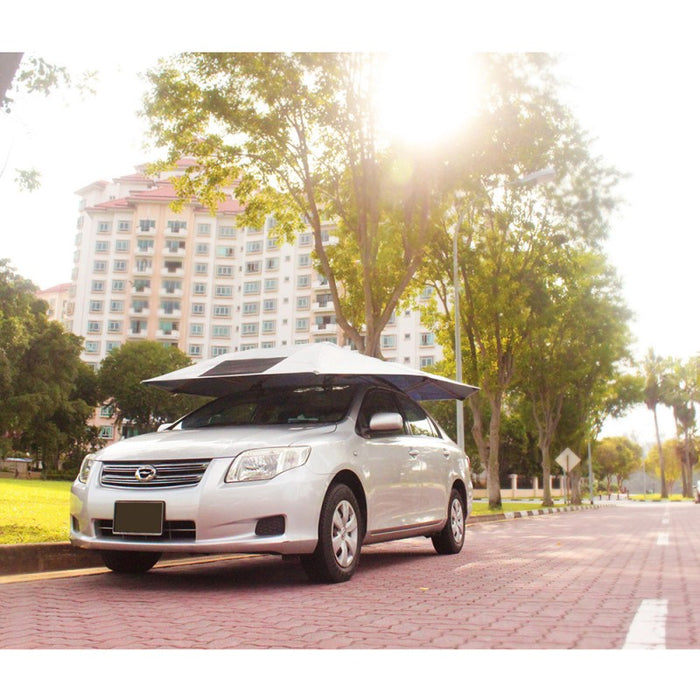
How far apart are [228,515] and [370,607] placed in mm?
1273

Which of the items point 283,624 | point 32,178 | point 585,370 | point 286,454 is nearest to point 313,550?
point 286,454

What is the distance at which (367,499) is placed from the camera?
7.37 m

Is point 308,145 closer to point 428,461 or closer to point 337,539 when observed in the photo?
point 428,461

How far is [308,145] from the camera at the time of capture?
18.8m

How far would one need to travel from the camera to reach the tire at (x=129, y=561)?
7297mm

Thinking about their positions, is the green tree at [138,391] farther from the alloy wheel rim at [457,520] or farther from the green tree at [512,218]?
the alloy wheel rim at [457,520]

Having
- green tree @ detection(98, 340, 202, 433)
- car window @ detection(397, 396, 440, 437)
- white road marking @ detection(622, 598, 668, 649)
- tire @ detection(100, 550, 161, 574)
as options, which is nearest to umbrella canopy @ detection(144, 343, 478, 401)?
car window @ detection(397, 396, 440, 437)

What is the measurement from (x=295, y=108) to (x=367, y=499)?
11.8 metres

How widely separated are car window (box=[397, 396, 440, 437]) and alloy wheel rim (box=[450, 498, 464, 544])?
84 centimetres

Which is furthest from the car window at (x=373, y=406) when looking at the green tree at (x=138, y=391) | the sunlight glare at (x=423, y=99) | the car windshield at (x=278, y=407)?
the green tree at (x=138, y=391)

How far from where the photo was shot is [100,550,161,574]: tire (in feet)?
23.9

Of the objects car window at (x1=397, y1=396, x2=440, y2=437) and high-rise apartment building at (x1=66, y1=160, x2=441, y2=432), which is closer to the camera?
car window at (x1=397, y1=396, x2=440, y2=437)

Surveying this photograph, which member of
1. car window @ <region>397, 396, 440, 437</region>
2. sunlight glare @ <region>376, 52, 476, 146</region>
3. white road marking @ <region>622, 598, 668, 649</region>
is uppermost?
sunlight glare @ <region>376, 52, 476, 146</region>

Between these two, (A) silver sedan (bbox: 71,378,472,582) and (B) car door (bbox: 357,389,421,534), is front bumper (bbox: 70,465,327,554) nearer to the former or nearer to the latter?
(A) silver sedan (bbox: 71,378,472,582)
